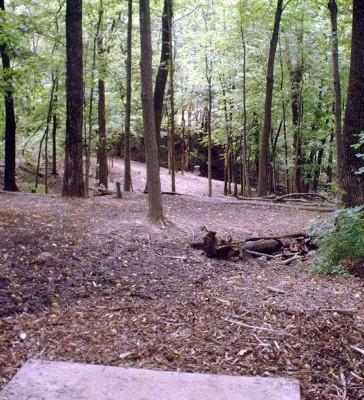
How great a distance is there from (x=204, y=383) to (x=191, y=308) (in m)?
1.32

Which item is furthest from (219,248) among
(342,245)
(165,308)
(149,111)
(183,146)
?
(183,146)

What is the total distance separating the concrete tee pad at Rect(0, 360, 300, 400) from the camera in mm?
2592

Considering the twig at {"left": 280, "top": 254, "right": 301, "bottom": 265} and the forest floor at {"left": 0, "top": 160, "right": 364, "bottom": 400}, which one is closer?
the forest floor at {"left": 0, "top": 160, "right": 364, "bottom": 400}

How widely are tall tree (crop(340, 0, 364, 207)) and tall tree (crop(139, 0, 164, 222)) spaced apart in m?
3.28

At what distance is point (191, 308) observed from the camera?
13.3 ft

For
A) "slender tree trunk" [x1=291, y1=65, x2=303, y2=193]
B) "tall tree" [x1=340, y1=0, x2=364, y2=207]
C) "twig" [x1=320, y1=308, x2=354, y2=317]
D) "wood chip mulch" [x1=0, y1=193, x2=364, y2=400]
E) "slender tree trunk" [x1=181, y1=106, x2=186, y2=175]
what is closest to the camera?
"wood chip mulch" [x1=0, y1=193, x2=364, y2=400]

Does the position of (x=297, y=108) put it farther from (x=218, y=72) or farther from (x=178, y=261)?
(x=178, y=261)

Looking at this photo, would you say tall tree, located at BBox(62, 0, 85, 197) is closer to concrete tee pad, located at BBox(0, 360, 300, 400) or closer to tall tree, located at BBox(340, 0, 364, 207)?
tall tree, located at BBox(340, 0, 364, 207)

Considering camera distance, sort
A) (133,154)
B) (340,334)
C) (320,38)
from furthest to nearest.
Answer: (133,154)
(320,38)
(340,334)

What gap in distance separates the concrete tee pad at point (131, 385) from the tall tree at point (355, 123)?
14.4ft

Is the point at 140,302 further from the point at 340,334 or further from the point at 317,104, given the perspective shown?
the point at 317,104

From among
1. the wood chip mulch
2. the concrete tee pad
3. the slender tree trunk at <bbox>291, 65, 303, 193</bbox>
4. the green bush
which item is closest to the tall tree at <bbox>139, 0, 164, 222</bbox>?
the wood chip mulch

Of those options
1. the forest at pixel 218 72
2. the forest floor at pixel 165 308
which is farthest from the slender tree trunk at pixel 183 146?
the forest floor at pixel 165 308

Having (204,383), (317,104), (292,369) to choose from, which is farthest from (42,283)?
(317,104)
